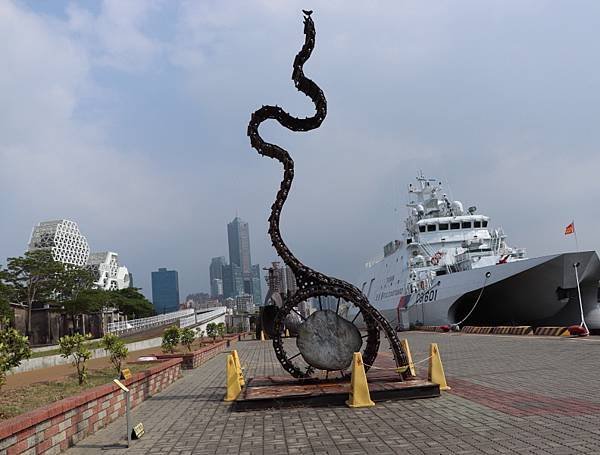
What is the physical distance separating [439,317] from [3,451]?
3042 centimetres

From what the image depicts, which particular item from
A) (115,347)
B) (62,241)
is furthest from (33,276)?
(62,241)

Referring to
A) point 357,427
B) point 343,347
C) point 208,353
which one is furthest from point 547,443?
point 208,353

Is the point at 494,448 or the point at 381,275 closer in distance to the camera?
the point at 494,448

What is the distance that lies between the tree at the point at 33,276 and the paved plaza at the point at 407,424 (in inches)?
1386

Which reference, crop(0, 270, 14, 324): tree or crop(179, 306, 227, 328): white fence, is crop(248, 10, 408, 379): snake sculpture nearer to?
crop(0, 270, 14, 324): tree

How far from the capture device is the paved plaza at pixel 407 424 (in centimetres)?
561

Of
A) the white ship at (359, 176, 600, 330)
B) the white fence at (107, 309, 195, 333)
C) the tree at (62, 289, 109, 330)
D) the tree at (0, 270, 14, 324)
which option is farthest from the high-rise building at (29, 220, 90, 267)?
the white ship at (359, 176, 600, 330)

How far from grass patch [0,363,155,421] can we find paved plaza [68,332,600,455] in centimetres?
131

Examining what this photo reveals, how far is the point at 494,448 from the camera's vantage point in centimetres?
530

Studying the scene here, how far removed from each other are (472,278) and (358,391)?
22956mm

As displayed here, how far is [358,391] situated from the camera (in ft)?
26.8

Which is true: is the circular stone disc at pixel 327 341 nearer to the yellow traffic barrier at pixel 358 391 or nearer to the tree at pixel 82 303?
the yellow traffic barrier at pixel 358 391

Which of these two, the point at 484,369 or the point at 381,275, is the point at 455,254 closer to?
the point at 381,275

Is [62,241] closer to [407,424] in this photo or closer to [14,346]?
[14,346]
